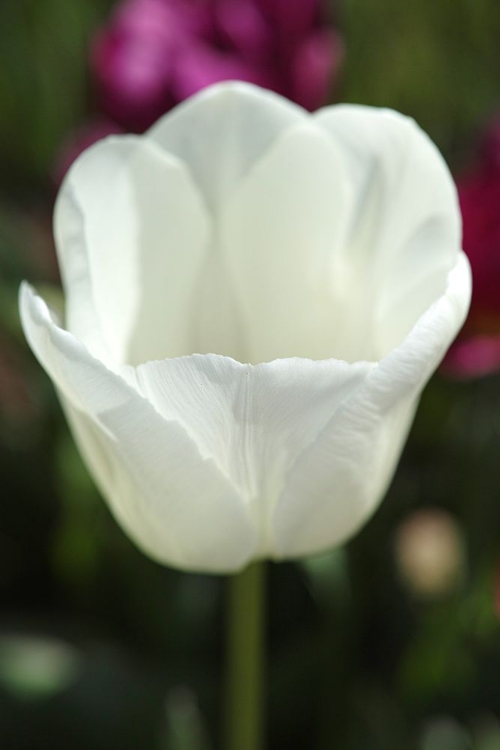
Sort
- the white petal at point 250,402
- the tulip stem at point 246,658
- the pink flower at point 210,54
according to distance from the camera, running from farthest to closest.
Answer: the pink flower at point 210,54, the tulip stem at point 246,658, the white petal at point 250,402

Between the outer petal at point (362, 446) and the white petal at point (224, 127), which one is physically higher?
the white petal at point (224, 127)

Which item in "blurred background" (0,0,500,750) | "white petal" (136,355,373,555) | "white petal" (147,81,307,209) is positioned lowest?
"blurred background" (0,0,500,750)


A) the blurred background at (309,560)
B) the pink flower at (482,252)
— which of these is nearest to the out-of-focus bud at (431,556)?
the blurred background at (309,560)

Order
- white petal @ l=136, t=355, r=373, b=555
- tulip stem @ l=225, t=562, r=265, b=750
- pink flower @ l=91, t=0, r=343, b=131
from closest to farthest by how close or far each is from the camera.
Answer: white petal @ l=136, t=355, r=373, b=555
tulip stem @ l=225, t=562, r=265, b=750
pink flower @ l=91, t=0, r=343, b=131

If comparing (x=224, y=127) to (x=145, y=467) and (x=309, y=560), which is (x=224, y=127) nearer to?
(x=145, y=467)

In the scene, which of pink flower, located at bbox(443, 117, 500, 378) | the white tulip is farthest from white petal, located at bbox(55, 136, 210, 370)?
pink flower, located at bbox(443, 117, 500, 378)

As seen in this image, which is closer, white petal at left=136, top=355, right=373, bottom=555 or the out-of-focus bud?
white petal at left=136, top=355, right=373, bottom=555

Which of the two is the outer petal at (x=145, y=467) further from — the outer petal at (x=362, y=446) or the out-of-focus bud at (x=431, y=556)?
the out-of-focus bud at (x=431, y=556)

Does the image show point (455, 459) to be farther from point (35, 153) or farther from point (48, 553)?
point (35, 153)

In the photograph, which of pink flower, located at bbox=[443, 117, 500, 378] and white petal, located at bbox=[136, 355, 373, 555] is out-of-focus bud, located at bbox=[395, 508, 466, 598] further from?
white petal, located at bbox=[136, 355, 373, 555]
